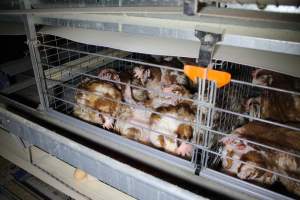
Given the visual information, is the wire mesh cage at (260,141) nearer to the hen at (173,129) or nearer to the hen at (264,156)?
the hen at (264,156)

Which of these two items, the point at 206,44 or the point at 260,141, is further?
the point at 260,141

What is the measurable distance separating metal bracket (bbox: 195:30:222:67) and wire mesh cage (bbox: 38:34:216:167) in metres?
0.08

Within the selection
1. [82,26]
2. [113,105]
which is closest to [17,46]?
[113,105]

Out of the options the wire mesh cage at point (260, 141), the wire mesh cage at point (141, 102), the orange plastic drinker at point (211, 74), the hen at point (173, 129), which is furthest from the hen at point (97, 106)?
the orange plastic drinker at point (211, 74)

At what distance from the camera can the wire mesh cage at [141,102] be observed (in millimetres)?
1126

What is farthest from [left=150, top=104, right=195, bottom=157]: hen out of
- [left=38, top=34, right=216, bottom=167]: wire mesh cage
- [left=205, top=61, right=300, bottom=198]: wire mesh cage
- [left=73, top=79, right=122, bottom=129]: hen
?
[left=73, top=79, right=122, bottom=129]: hen

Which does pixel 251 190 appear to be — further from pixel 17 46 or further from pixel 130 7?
pixel 17 46

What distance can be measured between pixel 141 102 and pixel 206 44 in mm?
894

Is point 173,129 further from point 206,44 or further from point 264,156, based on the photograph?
point 206,44

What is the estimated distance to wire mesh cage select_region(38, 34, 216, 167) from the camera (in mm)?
1126

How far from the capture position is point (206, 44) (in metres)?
0.87

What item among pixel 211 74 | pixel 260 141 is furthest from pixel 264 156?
pixel 211 74

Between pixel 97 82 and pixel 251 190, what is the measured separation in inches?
40.9

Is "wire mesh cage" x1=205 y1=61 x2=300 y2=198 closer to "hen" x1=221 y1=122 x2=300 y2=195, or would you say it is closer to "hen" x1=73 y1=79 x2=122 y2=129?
"hen" x1=221 y1=122 x2=300 y2=195
